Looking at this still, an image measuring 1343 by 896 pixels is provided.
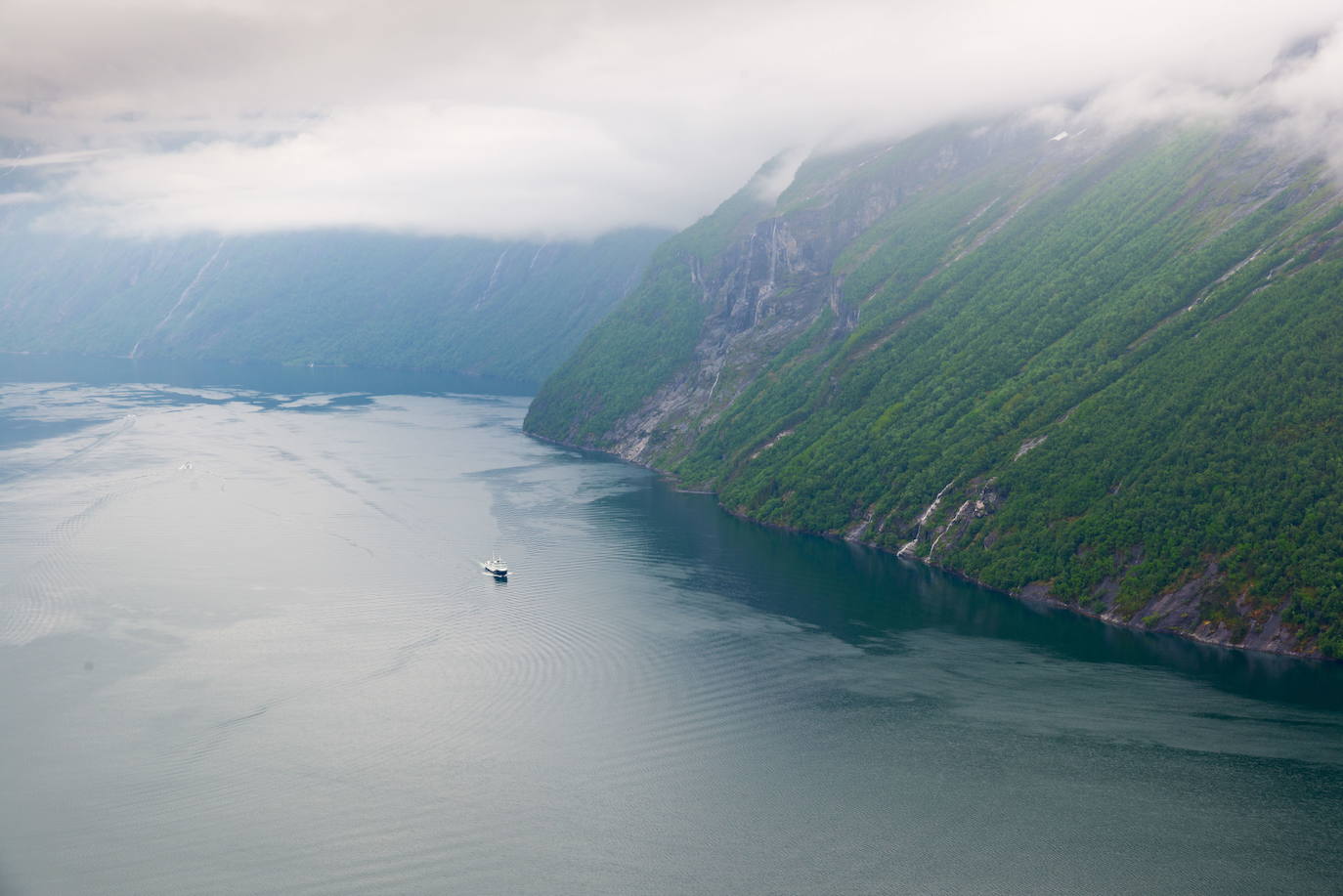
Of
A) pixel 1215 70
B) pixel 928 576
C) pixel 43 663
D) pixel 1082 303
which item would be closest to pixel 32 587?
pixel 43 663

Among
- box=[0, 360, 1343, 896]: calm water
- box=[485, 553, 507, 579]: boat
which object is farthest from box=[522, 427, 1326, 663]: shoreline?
box=[485, 553, 507, 579]: boat

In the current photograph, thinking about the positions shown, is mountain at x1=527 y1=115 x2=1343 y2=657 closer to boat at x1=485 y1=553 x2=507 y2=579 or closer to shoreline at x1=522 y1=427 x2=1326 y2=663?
shoreline at x1=522 y1=427 x2=1326 y2=663

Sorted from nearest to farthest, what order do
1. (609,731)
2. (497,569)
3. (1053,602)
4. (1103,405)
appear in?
(609,731), (1053,602), (497,569), (1103,405)

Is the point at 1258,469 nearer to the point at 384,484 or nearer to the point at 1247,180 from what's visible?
the point at 1247,180

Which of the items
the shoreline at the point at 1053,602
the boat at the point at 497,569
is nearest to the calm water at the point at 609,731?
the boat at the point at 497,569

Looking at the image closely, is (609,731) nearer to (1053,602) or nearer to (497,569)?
(497,569)

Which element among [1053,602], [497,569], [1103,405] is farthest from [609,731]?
[1103,405]
